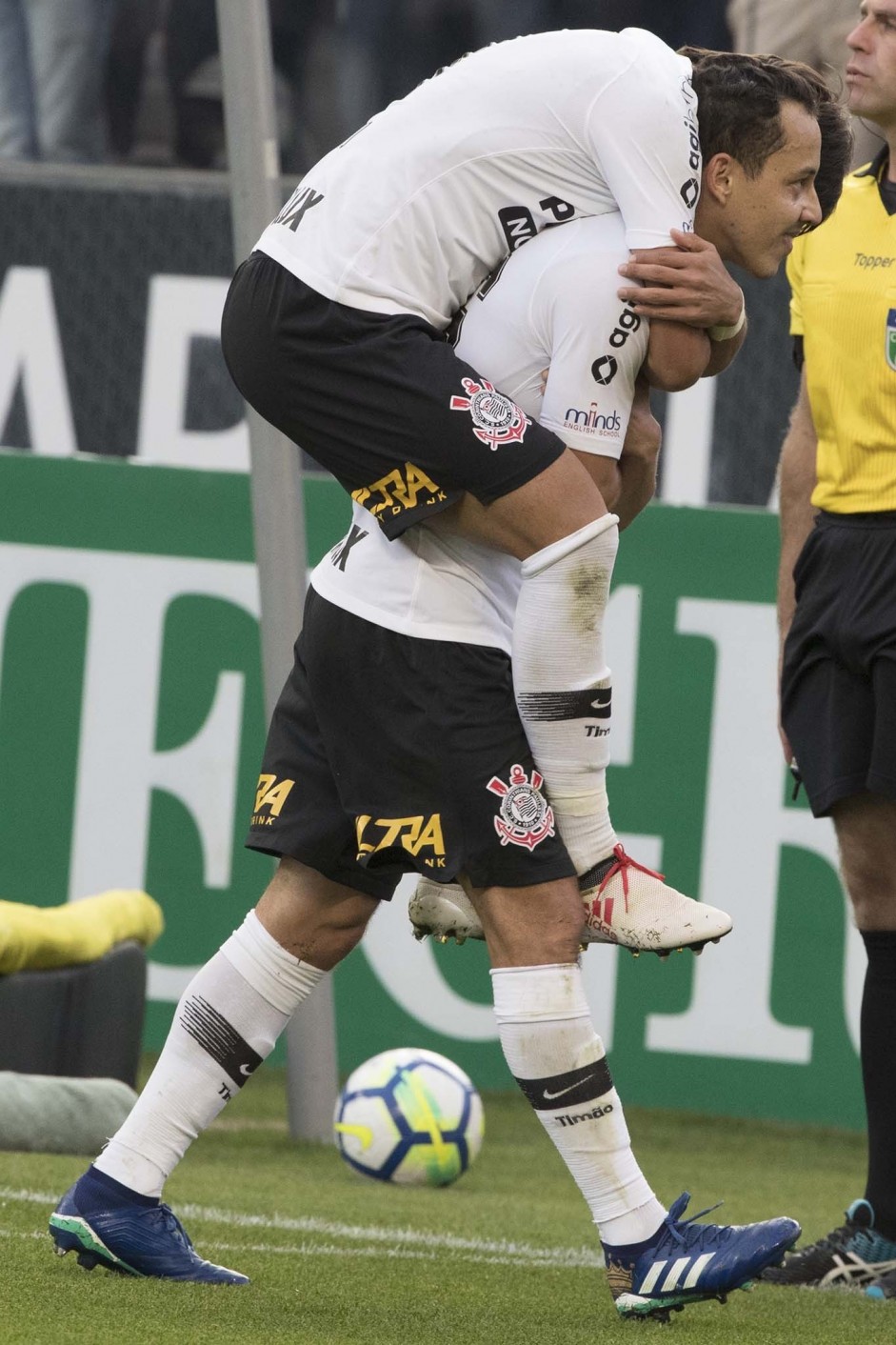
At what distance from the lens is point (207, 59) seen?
8109 millimetres

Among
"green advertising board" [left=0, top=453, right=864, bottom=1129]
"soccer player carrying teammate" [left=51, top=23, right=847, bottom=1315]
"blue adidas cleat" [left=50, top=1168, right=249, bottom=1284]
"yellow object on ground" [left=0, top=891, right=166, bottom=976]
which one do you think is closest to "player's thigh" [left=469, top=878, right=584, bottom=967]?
"soccer player carrying teammate" [left=51, top=23, right=847, bottom=1315]

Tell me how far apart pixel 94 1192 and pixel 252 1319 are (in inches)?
11.7

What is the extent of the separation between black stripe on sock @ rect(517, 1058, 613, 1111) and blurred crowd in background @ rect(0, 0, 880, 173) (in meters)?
5.86

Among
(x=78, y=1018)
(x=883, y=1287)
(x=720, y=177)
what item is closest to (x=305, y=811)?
(x=720, y=177)

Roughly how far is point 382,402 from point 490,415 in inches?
5.4

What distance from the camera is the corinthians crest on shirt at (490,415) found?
8.47 ft

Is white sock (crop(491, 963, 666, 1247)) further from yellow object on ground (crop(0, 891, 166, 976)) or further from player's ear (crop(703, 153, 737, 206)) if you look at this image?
yellow object on ground (crop(0, 891, 166, 976))

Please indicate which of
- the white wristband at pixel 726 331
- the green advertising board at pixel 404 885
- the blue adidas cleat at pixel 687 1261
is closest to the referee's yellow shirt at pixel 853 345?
the white wristband at pixel 726 331

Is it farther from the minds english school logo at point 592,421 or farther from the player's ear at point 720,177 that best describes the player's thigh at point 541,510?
the player's ear at point 720,177

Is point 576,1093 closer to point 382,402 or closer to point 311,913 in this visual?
point 311,913

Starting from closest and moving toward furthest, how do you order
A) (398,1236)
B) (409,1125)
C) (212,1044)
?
(212,1044) < (398,1236) < (409,1125)

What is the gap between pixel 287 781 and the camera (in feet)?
9.27

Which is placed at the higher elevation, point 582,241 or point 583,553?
point 582,241

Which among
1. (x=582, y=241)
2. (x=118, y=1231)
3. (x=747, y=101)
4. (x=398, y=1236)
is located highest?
(x=747, y=101)
